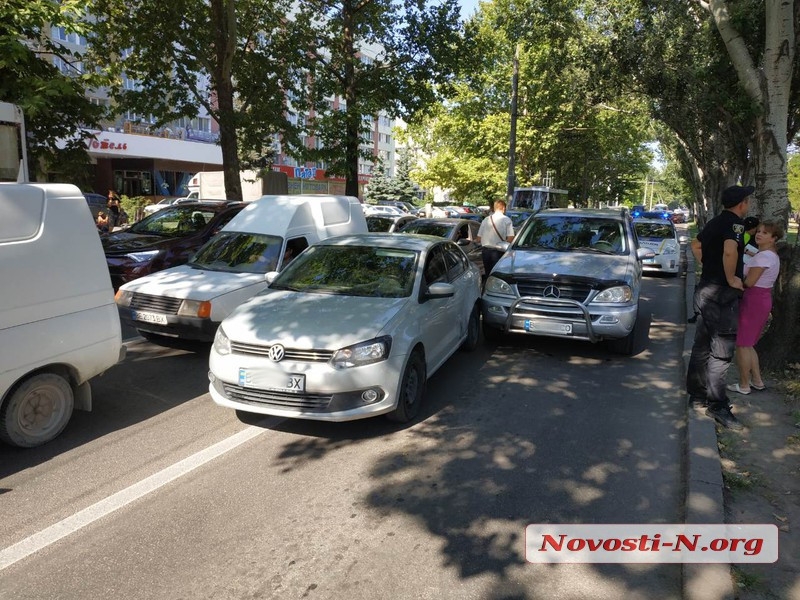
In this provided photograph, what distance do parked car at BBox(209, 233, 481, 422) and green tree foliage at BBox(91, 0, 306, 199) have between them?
10.4 metres

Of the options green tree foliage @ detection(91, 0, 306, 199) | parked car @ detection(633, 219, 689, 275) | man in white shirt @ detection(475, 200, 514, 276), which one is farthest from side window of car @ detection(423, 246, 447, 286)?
parked car @ detection(633, 219, 689, 275)

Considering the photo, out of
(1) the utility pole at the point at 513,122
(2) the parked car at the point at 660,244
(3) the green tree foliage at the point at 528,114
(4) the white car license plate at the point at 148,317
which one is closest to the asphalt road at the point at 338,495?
(4) the white car license plate at the point at 148,317

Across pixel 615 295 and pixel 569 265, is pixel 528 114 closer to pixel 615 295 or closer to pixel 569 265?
pixel 569 265

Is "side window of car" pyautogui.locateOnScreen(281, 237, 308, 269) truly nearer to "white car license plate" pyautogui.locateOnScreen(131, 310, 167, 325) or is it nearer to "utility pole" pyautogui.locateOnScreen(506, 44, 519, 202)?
"white car license plate" pyautogui.locateOnScreen(131, 310, 167, 325)

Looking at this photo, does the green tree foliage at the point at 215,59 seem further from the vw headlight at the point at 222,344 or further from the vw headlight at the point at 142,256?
the vw headlight at the point at 222,344

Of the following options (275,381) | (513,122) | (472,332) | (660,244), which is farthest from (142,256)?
(513,122)

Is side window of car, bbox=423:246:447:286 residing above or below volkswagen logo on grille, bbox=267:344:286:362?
above

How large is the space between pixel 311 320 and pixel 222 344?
0.78m

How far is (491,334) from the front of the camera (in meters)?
7.93

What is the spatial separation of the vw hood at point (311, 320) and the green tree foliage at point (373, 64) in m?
12.1

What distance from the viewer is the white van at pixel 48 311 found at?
431 centimetres

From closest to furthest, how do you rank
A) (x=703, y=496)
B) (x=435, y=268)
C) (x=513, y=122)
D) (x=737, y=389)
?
1. (x=703, y=496)
2. (x=737, y=389)
3. (x=435, y=268)
4. (x=513, y=122)

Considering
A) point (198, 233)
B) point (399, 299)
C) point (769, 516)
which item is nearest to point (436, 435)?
point (399, 299)

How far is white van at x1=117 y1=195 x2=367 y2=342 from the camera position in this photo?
22.3 feet
